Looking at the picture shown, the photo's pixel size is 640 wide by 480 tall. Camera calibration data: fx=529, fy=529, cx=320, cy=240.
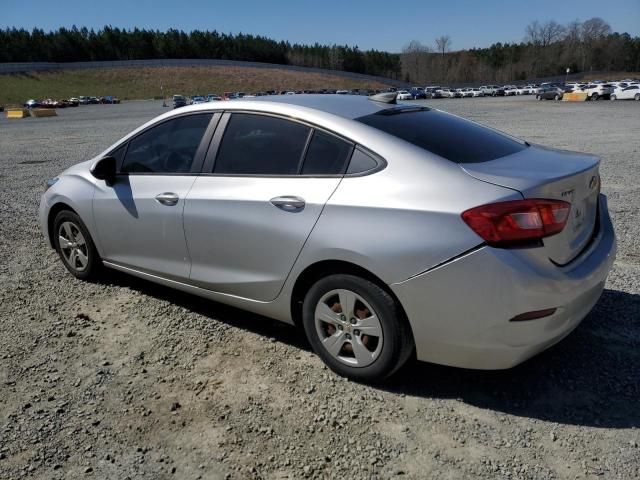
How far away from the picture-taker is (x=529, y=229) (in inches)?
104

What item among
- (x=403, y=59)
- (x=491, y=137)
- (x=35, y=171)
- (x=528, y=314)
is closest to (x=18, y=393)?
(x=528, y=314)

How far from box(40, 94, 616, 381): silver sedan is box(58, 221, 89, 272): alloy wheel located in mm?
824

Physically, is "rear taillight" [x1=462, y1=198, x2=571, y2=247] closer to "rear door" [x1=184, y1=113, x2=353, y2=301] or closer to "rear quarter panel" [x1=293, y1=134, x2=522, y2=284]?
"rear quarter panel" [x1=293, y1=134, x2=522, y2=284]

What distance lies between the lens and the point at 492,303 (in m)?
2.63

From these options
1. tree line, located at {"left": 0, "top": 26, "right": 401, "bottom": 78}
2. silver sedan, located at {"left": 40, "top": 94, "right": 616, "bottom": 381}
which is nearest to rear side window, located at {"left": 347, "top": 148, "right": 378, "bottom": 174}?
silver sedan, located at {"left": 40, "top": 94, "right": 616, "bottom": 381}

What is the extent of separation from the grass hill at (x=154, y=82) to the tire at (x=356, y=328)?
97.9m

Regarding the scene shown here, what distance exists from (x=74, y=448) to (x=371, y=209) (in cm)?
200

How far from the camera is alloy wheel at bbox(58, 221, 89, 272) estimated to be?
4.88 metres

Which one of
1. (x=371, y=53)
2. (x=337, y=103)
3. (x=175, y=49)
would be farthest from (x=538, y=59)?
(x=337, y=103)

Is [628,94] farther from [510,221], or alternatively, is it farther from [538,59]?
[538,59]

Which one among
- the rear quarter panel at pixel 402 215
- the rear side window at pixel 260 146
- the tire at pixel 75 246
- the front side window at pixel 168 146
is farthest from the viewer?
the tire at pixel 75 246

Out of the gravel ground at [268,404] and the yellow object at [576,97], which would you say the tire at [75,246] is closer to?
the gravel ground at [268,404]

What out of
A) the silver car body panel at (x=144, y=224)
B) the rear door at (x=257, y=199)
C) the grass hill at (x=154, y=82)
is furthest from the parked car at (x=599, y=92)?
the grass hill at (x=154, y=82)

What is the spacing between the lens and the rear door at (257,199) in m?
3.19
